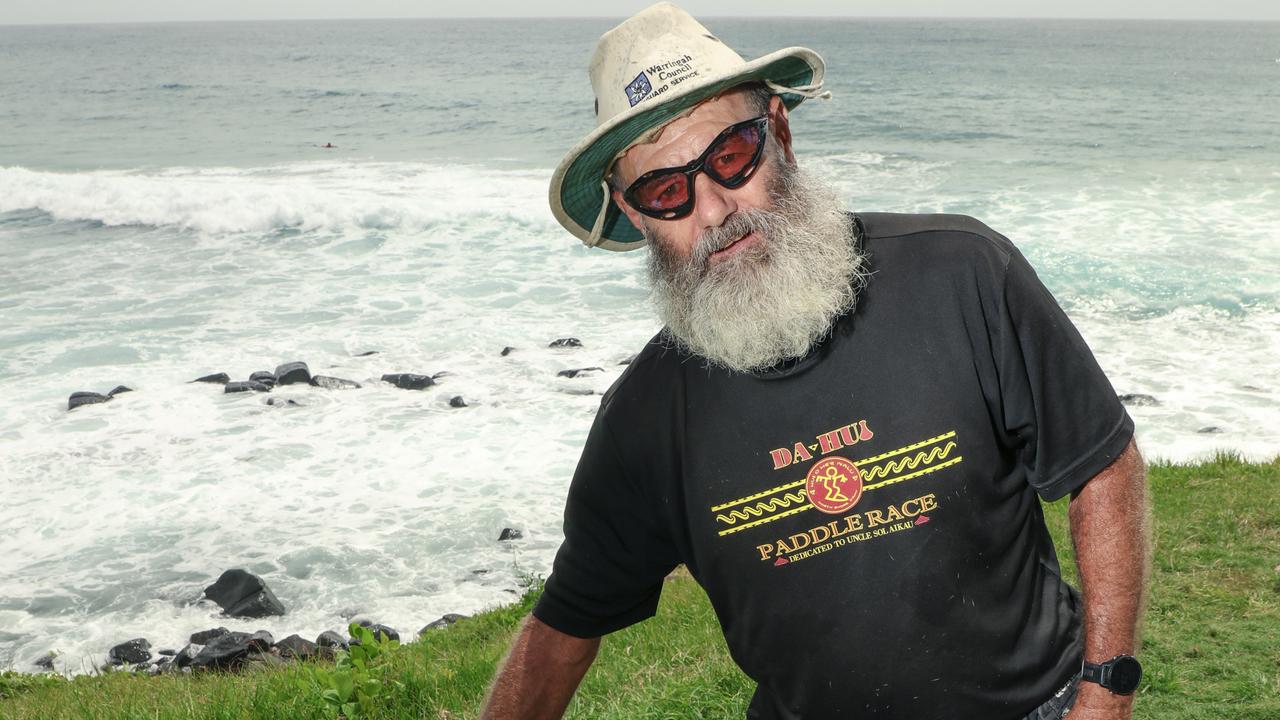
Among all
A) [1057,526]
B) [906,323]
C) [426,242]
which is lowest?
[426,242]

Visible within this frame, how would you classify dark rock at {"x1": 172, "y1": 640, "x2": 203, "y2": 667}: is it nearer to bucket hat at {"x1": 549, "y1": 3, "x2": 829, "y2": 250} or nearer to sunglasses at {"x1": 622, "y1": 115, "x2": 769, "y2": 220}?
bucket hat at {"x1": 549, "y1": 3, "x2": 829, "y2": 250}

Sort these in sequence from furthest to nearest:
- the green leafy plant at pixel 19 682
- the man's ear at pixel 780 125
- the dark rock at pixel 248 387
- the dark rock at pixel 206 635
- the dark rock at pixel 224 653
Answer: the dark rock at pixel 248 387 → the dark rock at pixel 206 635 → the dark rock at pixel 224 653 → the green leafy plant at pixel 19 682 → the man's ear at pixel 780 125

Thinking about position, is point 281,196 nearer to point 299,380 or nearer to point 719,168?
point 299,380

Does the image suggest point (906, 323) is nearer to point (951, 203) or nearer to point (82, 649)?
point (82, 649)

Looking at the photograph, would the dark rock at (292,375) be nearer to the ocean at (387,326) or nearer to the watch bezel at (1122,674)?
the ocean at (387,326)

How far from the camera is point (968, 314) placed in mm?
2346

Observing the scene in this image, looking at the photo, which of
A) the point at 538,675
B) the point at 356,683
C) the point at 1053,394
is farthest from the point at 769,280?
the point at 356,683

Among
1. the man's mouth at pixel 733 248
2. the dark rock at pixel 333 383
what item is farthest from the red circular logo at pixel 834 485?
the dark rock at pixel 333 383

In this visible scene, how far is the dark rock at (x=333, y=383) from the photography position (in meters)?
15.6

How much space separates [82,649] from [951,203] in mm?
24350

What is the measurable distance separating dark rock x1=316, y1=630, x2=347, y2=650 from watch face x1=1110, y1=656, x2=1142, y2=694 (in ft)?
24.5

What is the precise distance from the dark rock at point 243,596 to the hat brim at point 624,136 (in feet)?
24.1

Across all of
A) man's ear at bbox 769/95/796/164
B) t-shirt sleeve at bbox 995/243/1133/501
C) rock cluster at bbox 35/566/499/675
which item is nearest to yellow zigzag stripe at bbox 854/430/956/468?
t-shirt sleeve at bbox 995/243/1133/501

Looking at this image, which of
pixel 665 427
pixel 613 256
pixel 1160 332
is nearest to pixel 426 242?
pixel 613 256
